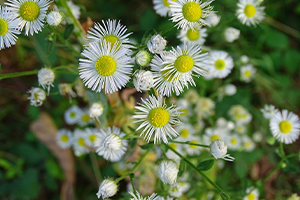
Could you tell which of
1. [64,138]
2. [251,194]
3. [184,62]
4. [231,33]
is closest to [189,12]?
[184,62]

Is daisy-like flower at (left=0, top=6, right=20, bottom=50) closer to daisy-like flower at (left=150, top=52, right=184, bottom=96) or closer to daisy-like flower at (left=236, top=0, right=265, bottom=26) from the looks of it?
daisy-like flower at (left=150, top=52, right=184, bottom=96)

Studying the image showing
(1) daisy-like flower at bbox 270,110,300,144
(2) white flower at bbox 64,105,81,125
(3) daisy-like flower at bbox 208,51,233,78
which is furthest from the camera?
(2) white flower at bbox 64,105,81,125

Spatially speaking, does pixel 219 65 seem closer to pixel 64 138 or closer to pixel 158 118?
pixel 158 118

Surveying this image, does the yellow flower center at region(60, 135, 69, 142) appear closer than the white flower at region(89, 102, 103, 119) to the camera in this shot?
No

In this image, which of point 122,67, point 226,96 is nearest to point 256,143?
point 226,96

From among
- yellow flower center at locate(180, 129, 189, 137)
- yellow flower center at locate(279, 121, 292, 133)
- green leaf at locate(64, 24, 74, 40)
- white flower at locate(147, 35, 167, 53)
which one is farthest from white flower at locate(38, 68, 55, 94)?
yellow flower center at locate(279, 121, 292, 133)

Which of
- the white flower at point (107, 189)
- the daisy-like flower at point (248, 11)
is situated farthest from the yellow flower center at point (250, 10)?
the white flower at point (107, 189)
